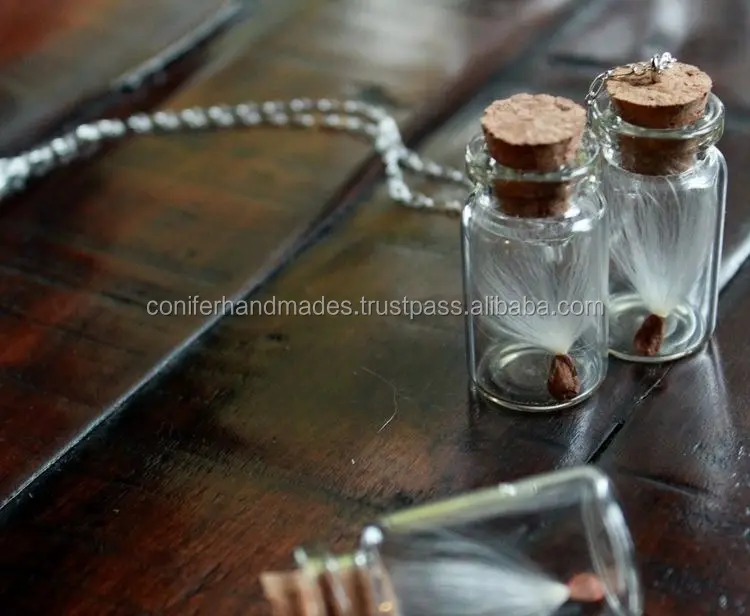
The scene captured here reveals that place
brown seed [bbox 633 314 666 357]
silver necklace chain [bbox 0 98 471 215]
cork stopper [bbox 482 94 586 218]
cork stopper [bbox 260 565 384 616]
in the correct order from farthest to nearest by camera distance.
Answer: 1. silver necklace chain [bbox 0 98 471 215]
2. brown seed [bbox 633 314 666 357]
3. cork stopper [bbox 482 94 586 218]
4. cork stopper [bbox 260 565 384 616]

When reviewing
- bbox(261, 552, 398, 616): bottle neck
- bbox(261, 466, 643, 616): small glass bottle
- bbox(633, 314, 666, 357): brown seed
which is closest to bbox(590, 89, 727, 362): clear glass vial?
Result: bbox(633, 314, 666, 357): brown seed

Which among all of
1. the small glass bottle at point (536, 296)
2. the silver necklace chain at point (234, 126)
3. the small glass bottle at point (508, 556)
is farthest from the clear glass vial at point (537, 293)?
the silver necklace chain at point (234, 126)

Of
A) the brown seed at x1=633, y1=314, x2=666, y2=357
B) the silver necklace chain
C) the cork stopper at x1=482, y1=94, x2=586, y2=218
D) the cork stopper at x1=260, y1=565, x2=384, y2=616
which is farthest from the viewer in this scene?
the silver necklace chain

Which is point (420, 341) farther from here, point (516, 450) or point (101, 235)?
point (101, 235)

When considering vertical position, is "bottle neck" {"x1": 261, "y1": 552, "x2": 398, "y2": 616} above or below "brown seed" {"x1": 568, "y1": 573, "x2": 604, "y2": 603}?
above

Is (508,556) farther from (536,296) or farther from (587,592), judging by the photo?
(536,296)

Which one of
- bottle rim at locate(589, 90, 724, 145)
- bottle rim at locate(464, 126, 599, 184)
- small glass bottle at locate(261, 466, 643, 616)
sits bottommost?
small glass bottle at locate(261, 466, 643, 616)

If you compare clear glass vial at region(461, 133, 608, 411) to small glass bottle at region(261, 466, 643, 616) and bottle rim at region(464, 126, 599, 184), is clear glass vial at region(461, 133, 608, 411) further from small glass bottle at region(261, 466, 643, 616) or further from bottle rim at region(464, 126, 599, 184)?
small glass bottle at region(261, 466, 643, 616)

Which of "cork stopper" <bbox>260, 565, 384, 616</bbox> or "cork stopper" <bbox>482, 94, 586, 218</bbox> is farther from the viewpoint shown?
"cork stopper" <bbox>482, 94, 586, 218</bbox>
